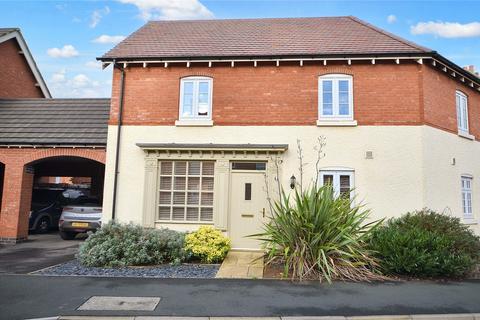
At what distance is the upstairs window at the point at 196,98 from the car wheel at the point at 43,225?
8.32 m

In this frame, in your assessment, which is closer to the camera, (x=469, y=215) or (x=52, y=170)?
(x=469, y=215)

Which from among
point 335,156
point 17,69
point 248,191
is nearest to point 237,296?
point 248,191

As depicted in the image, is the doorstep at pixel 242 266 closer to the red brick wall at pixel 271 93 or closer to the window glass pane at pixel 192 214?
the window glass pane at pixel 192 214

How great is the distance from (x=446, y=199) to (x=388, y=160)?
2.28 m

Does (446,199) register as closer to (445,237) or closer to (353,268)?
(445,237)

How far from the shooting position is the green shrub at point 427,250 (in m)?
7.63

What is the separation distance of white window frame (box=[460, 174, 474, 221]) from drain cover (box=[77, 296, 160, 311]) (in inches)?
398

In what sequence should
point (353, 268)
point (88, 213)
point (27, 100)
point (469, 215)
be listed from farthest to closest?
point (27, 100) < point (88, 213) < point (469, 215) < point (353, 268)

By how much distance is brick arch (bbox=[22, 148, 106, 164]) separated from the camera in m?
11.8

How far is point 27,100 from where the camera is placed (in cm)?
1499

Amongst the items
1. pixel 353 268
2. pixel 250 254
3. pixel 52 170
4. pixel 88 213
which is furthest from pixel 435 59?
pixel 52 170

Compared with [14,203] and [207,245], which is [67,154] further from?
[207,245]

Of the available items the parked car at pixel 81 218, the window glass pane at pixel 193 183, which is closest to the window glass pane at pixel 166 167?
the window glass pane at pixel 193 183

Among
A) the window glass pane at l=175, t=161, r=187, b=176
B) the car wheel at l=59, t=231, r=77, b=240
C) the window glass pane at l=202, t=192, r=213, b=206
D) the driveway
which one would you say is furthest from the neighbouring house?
the window glass pane at l=202, t=192, r=213, b=206
